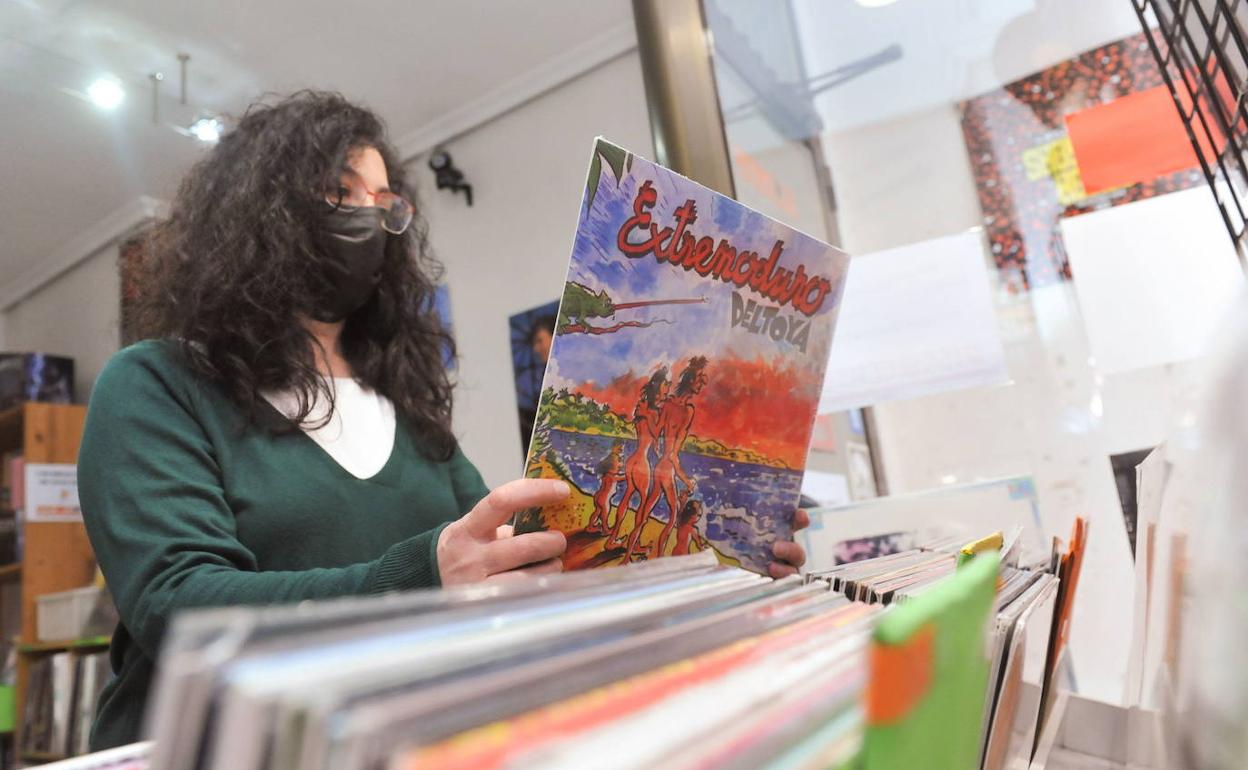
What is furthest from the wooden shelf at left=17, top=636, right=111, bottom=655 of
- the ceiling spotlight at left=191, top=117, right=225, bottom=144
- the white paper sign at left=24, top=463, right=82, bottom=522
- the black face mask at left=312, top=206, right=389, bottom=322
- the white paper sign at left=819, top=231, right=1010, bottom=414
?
the white paper sign at left=819, top=231, right=1010, bottom=414

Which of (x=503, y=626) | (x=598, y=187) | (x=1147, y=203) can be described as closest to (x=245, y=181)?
(x=598, y=187)

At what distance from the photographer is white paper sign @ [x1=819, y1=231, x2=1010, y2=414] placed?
1.45 m

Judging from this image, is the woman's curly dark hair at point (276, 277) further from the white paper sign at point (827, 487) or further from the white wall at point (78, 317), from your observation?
the white wall at point (78, 317)

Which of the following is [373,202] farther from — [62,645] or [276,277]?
[62,645]

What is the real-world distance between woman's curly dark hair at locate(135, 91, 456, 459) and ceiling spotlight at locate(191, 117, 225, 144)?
1736 millimetres

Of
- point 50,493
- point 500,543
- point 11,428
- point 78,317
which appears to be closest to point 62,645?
point 50,493

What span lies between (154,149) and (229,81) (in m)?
0.59

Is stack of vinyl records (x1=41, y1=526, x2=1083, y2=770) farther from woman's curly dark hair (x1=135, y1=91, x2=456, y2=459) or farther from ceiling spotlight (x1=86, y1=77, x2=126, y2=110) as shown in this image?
ceiling spotlight (x1=86, y1=77, x2=126, y2=110)

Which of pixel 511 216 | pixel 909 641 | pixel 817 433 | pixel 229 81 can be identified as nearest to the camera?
pixel 909 641

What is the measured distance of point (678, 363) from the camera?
2.34ft

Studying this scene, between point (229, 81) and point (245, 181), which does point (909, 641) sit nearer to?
point (245, 181)

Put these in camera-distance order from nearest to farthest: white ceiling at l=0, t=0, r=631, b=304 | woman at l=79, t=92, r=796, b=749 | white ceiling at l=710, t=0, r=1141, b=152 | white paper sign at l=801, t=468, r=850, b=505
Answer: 1. woman at l=79, t=92, r=796, b=749
2. white ceiling at l=710, t=0, r=1141, b=152
3. white paper sign at l=801, t=468, r=850, b=505
4. white ceiling at l=0, t=0, r=631, b=304

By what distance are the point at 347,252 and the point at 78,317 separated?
131 inches

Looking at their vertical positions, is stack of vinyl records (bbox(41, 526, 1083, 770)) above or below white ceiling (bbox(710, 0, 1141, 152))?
below
